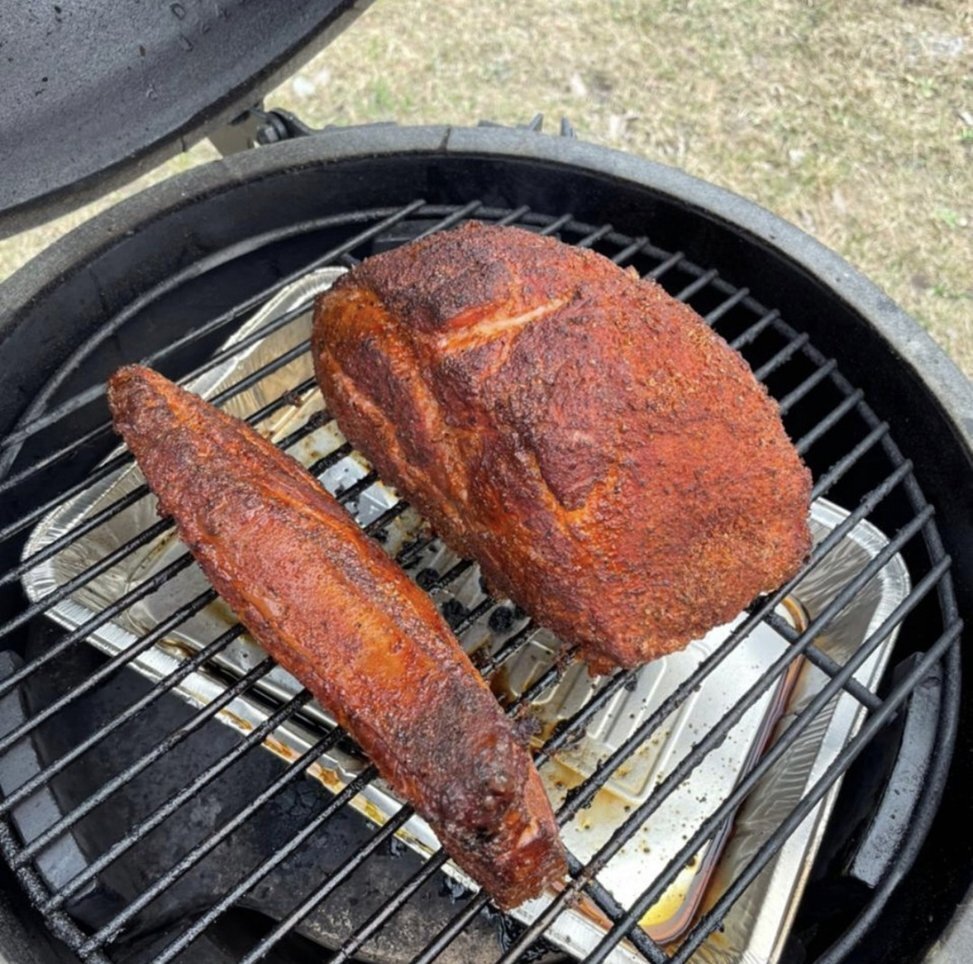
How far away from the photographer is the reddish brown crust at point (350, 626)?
1.50m

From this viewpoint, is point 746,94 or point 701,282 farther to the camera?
point 746,94

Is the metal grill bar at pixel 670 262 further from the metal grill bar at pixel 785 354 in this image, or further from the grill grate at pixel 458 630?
the metal grill bar at pixel 785 354

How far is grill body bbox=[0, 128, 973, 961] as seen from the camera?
2256 millimetres

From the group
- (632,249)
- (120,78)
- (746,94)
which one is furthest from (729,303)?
(746,94)

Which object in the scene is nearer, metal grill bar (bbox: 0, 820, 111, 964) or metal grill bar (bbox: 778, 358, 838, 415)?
metal grill bar (bbox: 0, 820, 111, 964)

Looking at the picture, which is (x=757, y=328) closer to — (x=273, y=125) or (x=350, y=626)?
(x=350, y=626)

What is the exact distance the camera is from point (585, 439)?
1.68 metres

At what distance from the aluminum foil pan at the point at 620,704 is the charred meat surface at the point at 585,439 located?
1.13 feet

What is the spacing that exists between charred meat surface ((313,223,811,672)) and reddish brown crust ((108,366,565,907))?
250 millimetres

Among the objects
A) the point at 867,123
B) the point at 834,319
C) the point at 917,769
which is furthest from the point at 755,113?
the point at 917,769

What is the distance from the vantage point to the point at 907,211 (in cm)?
471

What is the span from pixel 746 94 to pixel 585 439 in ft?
13.8

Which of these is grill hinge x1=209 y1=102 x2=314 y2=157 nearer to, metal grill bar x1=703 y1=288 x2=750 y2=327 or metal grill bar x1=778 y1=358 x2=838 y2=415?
metal grill bar x1=703 y1=288 x2=750 y2=327

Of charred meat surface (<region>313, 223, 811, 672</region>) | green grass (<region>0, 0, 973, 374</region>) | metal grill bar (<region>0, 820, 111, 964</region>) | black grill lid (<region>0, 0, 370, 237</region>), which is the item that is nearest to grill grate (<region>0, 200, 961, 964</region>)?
metal grill bar (<region>0, 820, 111, 964</region>)
